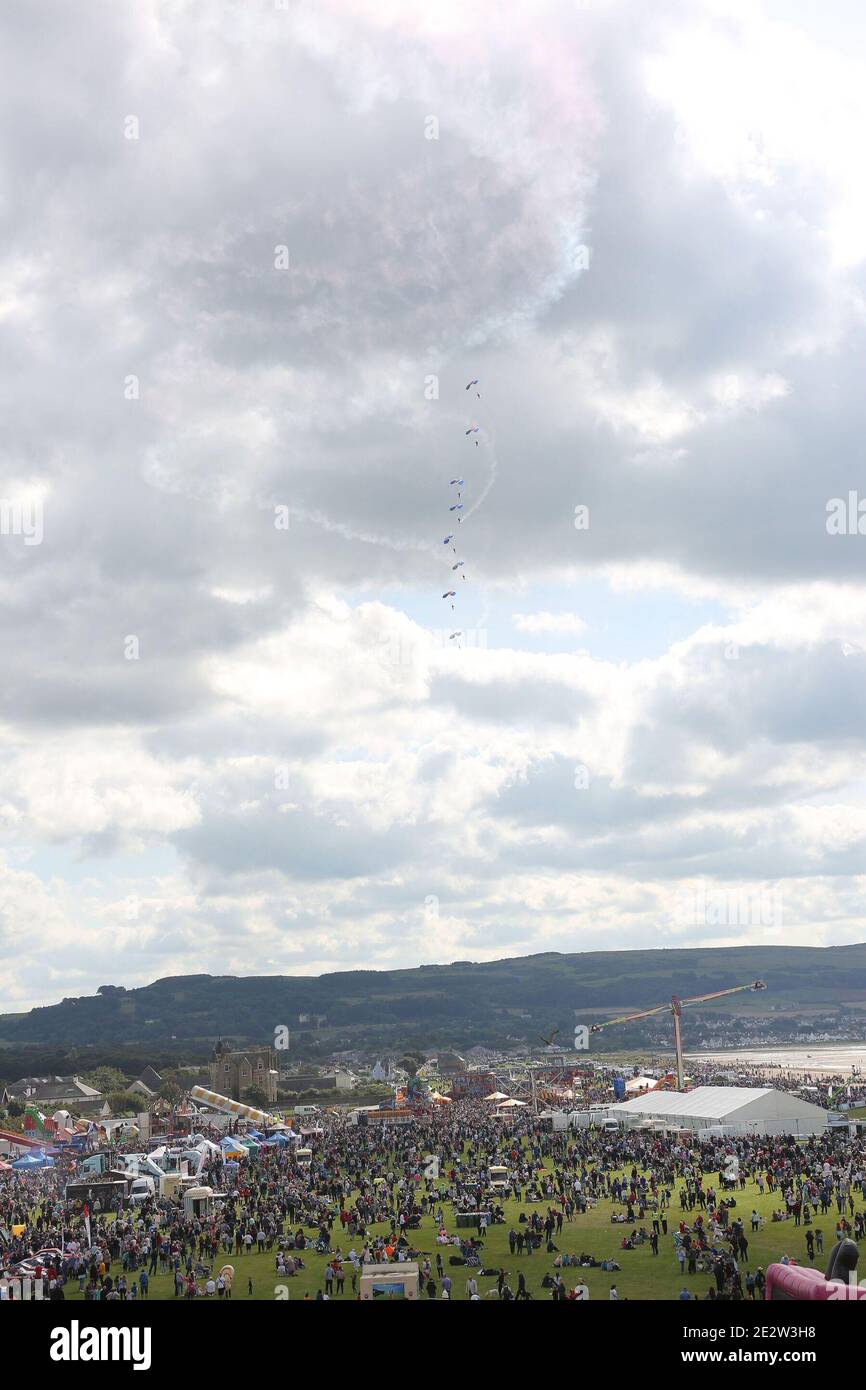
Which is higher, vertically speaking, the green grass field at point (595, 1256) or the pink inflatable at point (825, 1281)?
the pink inflatable at point (825, 1281)

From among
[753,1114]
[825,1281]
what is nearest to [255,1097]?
[753,1114]

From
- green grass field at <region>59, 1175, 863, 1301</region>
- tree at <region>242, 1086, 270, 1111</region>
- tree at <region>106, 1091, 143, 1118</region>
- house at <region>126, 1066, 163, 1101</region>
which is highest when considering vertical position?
green grass field at <region>59, 1175, 863, 1301</region>

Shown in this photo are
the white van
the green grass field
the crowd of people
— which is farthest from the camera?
the white van

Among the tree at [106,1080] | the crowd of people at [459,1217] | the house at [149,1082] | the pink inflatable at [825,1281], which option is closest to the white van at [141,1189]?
the crowd of people at [459,1217]

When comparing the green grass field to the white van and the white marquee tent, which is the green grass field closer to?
the white van

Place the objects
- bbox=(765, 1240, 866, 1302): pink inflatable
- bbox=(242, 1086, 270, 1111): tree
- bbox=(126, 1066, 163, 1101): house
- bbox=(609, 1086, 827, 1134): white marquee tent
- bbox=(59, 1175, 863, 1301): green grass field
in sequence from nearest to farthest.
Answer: bbox=(765, 1240, 866, 1302): pink inflatable, bbox=(59, 1175, 863, 1301): green grass field, bbox=(609, 1086, 827, 1134): white marquee tent, bbox=(242, 1086, 270, 1111): tree, bbox=(126, 1066, 163, 1101): house

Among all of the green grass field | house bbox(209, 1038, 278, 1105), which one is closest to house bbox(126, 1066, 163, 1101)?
house bbox(209, 1038, 278, 1105)

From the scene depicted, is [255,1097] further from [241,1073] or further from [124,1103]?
[124,1103]

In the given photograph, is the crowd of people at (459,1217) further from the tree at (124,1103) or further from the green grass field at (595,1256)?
the tree at (124,1103)

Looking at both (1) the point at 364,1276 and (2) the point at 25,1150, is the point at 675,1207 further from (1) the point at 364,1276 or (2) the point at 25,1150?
(2) the point at 25,1150

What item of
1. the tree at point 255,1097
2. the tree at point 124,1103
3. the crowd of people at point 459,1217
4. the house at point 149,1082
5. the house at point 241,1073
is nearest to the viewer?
the crowd of people at point 459,1217
